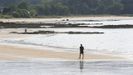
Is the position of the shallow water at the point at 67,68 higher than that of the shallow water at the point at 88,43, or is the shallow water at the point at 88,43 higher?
the shallow water at the point at 67,68

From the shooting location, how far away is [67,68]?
31.9 meters

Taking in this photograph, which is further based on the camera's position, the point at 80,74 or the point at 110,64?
the point at 110,64

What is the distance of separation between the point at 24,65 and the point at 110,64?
6271 millimetres

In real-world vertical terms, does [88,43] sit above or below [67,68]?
below

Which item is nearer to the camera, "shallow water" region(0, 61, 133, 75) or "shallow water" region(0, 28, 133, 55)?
"shallow water" region(0, 61, 133, 75)

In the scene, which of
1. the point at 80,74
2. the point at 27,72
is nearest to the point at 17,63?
the point at 27,72

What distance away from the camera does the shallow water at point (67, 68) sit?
30.0m

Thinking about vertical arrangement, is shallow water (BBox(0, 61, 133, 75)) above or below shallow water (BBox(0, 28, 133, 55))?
above

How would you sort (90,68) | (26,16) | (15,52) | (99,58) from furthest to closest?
(26,16)
(15,52)
(99,58)
(90,68)

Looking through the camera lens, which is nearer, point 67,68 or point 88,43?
point 67,68

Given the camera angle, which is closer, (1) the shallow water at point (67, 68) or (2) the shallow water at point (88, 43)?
(1) the shallow water at point (67, 68)

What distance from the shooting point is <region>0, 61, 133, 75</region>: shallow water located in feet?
98.3

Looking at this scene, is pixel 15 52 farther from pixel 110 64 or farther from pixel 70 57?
pixel 110 64

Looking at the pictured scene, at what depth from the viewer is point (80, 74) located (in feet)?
95.1
